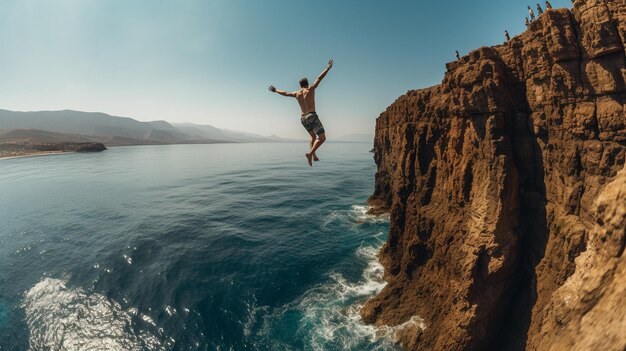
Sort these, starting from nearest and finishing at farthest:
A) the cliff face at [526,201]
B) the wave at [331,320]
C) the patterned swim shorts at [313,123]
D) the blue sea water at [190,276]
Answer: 1. the cliff face at [526,201]
2. the patterned swim shorts at [313,123]
3. the wave at [331,320]
4. the blue sea water at [190,276]

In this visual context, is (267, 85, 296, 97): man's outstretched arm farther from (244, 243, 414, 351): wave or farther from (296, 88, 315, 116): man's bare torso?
(244, 243, 414, 351): wave

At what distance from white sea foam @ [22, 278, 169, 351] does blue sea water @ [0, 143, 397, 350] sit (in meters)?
0.08

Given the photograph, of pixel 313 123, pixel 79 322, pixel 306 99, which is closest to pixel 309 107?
pixel 306 99

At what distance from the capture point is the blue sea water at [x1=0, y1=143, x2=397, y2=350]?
1839 cm

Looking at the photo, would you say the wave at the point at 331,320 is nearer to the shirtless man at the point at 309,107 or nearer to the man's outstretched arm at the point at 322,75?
the shirtless man at the point at 309,107

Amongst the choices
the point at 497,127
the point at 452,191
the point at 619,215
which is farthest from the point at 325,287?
the point at 619,215

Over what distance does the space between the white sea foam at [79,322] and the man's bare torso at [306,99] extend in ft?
62.5

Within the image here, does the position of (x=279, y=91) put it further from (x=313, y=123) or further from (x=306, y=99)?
(x=313, y=123)

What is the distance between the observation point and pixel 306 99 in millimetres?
11883

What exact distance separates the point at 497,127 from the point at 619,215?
7.07 metres

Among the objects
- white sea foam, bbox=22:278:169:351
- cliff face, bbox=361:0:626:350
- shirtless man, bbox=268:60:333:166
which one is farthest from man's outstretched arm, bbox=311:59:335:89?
white sea foam, bbox=22:278:169:351

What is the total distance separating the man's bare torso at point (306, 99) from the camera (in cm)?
1180

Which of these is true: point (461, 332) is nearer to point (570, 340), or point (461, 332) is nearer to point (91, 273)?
point (570, 340)

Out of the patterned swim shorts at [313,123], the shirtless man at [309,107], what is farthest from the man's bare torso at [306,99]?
the patterned swim shorts at [313,123]
